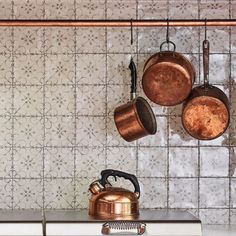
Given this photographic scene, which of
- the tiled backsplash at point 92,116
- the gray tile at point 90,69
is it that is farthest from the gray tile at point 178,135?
the gray tile at point 90,69

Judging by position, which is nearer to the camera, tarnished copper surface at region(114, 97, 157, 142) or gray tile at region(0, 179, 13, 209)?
tarnished copper surface at region(114, 97, 157, 142)

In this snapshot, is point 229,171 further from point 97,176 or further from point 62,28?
point 62,28

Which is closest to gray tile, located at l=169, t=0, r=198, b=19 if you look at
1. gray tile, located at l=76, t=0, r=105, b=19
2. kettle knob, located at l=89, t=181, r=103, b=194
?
gray tile, located at l=76, t=0, r=105, b=19

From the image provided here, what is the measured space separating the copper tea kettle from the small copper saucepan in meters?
0.19

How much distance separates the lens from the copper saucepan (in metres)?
2.59

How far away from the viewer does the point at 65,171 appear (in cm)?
274

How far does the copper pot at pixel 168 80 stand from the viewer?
259cm

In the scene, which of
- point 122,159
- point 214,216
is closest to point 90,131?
point 122,159

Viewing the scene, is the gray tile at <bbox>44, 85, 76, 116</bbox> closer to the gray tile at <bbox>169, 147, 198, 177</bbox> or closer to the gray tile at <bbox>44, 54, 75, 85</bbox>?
the gray tile at <bbox>44, 54, 75, 85</bbox>

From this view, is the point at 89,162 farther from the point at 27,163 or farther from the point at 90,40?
the point at 90,40

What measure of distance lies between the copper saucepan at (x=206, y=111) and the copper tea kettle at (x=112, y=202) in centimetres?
38

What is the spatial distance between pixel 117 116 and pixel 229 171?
56 cm

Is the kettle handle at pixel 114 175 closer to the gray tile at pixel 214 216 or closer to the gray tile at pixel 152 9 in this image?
the gray tile at pixel 214 216

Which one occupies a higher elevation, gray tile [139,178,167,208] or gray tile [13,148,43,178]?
gray tile [13,148,43,178]
